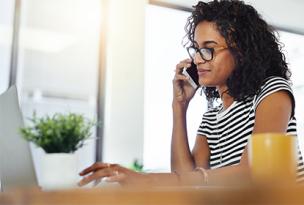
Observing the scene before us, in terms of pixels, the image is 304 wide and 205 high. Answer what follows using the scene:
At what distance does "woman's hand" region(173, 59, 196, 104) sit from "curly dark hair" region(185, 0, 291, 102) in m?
0.22

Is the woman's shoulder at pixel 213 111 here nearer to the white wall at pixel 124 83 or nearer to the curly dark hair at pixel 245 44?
the curly dark hair at pixel 245 44

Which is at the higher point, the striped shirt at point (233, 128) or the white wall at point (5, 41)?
the white wall at point (5, 41)

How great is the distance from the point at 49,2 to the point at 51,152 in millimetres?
2757

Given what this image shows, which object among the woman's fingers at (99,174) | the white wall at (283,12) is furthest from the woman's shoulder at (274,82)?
the white wall at (283,12)

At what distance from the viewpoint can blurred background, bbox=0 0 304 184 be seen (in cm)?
322

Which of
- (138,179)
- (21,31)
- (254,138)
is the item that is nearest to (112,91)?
(21,31)

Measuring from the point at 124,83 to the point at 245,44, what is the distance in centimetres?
199

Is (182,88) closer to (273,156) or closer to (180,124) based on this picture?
(180,124)

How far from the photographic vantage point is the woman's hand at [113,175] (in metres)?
0.87

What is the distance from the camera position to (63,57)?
10.9 ft

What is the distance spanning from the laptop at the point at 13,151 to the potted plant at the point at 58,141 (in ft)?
0.23

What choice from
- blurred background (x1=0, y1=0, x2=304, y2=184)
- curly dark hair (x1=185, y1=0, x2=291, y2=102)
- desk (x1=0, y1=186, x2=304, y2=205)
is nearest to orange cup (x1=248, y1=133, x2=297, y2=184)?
desk (x1=0, y1=186, x2=304, y2=205)

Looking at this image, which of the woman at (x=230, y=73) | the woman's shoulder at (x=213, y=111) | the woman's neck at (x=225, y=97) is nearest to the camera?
the woman at (x=230, y=73)

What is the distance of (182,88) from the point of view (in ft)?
5.79
